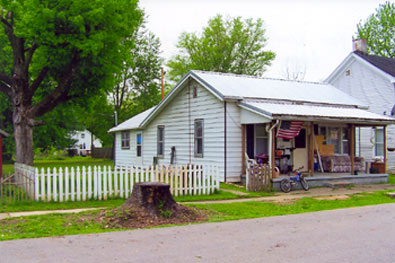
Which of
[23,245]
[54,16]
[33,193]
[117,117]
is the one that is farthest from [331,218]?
[117,117]

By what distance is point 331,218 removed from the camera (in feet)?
32.8

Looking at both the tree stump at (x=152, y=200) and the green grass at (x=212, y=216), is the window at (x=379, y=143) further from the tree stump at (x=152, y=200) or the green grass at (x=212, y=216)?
the tree stump at (x=152, y=200)

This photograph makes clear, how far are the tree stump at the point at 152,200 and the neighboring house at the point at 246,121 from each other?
661 centimetres

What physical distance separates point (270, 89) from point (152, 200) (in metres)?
12.2

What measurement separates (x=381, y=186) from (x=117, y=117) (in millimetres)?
33275

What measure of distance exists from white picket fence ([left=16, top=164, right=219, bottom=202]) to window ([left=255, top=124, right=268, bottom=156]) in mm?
3893

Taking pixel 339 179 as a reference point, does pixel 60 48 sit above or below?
above

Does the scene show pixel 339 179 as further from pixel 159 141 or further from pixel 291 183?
pixel 159 141

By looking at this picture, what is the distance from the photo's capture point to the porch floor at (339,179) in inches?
645

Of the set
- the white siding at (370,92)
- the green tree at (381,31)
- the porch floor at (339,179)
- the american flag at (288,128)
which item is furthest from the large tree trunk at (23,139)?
the green tree at (381,31)

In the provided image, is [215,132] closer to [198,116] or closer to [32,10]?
[198,116]

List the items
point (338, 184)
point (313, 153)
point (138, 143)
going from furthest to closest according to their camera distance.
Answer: point (138, 143) < point (313, 153) < point (338, 184)

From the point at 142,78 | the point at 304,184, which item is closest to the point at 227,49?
the point at 142,78

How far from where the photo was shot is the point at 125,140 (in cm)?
2983
